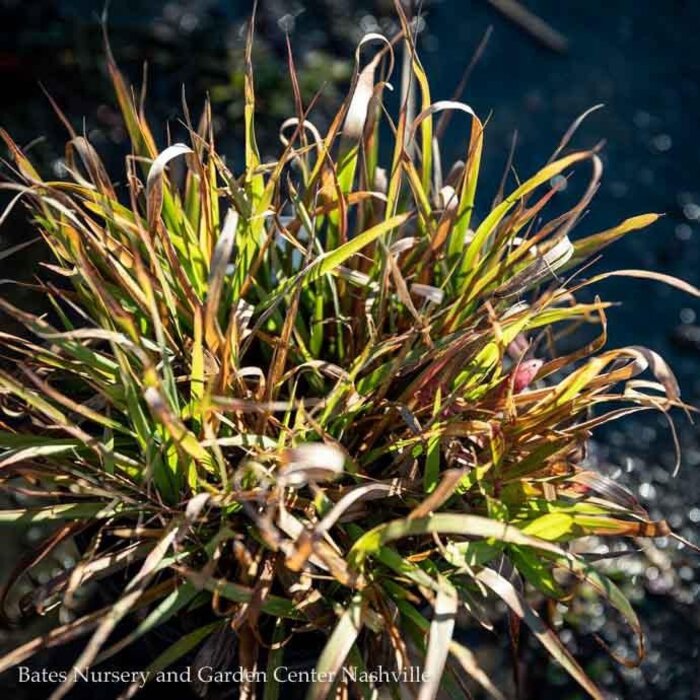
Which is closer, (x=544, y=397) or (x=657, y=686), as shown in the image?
(x=544, y=397)

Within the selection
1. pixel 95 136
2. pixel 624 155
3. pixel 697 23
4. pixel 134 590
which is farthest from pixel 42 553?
pixel 697 23

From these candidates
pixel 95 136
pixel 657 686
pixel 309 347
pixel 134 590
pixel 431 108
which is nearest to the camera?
pixel 134 590

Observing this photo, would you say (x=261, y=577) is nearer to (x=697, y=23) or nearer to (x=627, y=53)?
(x=627, y=53)

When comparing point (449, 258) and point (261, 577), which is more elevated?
point (449, 258)

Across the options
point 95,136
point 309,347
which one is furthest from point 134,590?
point 95,136

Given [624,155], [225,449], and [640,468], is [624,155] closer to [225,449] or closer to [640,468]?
[640,468]

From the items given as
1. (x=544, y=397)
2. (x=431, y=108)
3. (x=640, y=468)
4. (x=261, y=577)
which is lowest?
(x=640, y=468)

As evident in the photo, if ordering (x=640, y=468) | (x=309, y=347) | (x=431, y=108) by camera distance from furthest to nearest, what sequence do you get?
(x=640, y=468), (x=309, y=347), (x=431, y=108)
